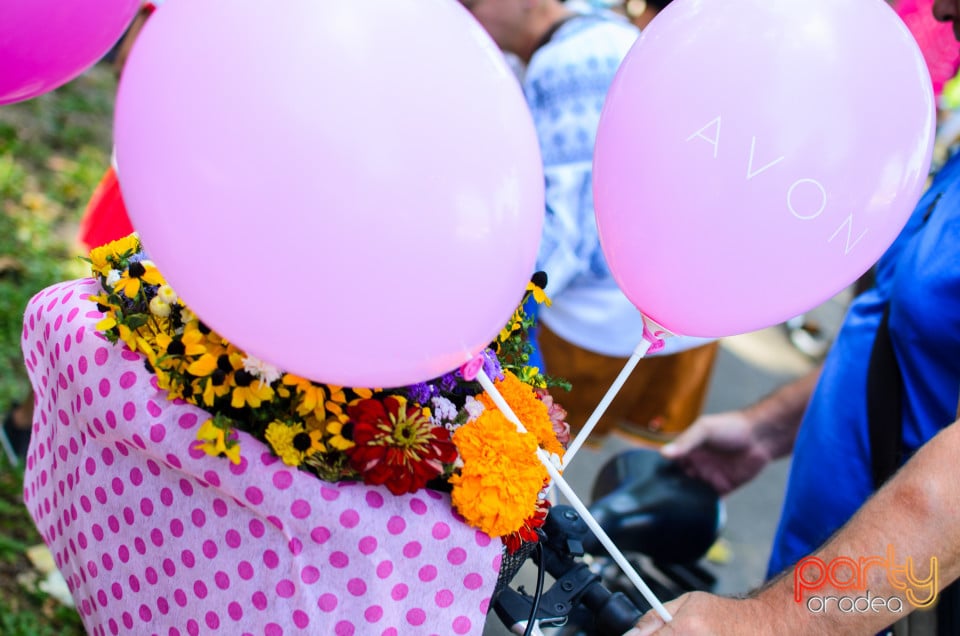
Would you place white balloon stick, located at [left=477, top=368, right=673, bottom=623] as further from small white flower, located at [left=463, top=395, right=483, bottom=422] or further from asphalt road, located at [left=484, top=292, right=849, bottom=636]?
asphalt road, located at [left=484, top=292, right=849, bottom=636]

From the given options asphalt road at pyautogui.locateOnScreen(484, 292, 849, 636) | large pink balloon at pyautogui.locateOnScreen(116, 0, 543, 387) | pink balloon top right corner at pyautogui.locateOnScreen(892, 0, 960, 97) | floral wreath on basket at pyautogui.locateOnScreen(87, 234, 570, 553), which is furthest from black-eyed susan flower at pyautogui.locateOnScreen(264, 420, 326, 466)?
pink balloon top right corner at pyautogui.locateOnScreen(892, 0, 960, 97)

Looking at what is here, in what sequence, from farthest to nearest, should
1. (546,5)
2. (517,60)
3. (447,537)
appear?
(517,60), (546,5), (447,537)

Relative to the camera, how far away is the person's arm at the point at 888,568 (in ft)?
3.57

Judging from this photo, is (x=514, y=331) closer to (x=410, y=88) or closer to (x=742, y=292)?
(x=742, y=292)

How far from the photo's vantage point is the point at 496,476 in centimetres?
90

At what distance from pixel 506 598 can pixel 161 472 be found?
0.48 meters

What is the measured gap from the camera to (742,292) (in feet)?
3.25

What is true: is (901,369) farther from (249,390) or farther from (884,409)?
(249,390)

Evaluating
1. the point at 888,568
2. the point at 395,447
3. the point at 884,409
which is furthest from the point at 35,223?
the point at 888,568

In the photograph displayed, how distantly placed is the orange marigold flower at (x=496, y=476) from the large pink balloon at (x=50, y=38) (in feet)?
2.64

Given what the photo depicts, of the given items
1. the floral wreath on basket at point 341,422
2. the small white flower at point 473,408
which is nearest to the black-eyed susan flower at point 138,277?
the floral wreath on basket at point 341,422

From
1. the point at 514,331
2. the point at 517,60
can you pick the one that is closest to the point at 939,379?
the point at 514,331

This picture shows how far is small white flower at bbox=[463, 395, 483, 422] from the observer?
973 mm

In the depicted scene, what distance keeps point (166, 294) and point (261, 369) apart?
169mm
